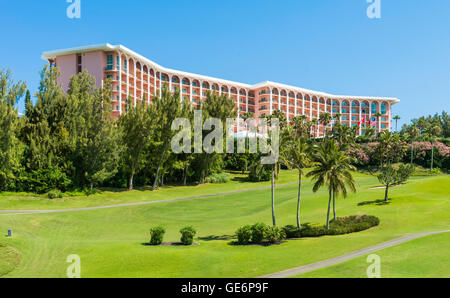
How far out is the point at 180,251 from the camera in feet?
87.0

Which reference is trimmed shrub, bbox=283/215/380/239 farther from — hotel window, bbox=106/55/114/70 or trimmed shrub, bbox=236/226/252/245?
hotel window, bbox=106/55/114/70

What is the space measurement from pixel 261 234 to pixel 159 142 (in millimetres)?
39606

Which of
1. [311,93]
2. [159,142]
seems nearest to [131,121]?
[159,142]

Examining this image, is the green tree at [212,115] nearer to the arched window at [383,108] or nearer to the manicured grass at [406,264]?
the manicured grass at [406,264]

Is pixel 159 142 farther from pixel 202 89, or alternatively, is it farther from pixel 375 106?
pixel 375 106

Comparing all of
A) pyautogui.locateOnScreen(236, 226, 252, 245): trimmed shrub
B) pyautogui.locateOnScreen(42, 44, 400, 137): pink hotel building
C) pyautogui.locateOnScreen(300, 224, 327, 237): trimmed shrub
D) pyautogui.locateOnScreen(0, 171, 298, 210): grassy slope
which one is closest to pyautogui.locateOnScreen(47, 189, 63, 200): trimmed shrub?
pyautogui.locateOnScreen(0, 171, 298, 210): grassy slope

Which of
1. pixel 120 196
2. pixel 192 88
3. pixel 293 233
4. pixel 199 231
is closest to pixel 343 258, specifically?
pixel 293 233

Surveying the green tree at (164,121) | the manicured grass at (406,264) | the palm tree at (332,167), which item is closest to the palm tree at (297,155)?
the palm tree at (332,167)

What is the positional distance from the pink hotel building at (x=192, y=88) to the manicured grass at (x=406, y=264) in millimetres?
55335

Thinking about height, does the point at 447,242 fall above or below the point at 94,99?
below

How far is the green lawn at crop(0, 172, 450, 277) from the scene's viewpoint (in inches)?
876

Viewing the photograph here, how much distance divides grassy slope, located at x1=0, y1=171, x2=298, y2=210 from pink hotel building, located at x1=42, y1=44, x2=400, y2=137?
19369 millimetres

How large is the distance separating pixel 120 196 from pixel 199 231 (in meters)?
26.1
